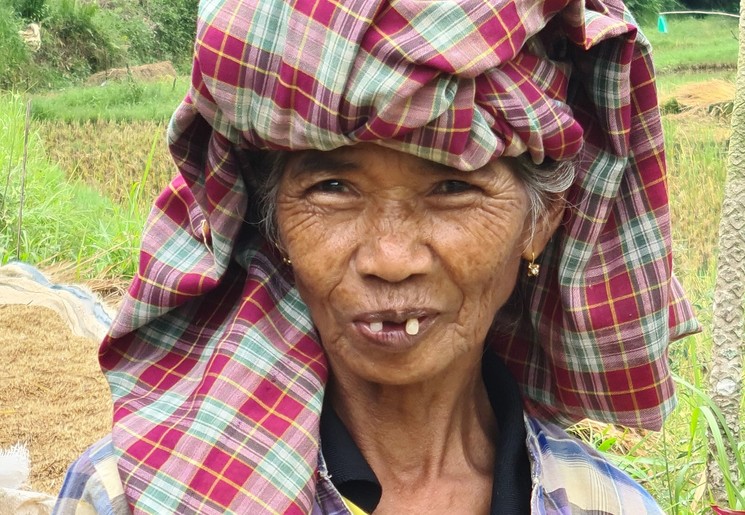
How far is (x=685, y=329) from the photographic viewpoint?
1.75m

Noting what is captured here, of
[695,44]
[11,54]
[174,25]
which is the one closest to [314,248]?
[11,54]

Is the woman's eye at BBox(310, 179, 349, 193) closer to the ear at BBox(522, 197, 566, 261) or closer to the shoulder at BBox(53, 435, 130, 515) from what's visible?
the ear at BBox(522, 197, 566, 261)

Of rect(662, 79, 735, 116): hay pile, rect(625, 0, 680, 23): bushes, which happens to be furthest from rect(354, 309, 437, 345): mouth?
rect(625, 0, 680, 23): bushes

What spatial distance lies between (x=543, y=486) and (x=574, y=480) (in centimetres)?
9

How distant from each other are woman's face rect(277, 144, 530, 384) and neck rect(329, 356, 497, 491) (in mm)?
97

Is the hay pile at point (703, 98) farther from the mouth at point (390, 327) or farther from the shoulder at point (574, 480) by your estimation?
the mouth at point (390, 327)

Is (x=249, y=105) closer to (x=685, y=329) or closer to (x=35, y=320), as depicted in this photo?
(x=685, y=329)

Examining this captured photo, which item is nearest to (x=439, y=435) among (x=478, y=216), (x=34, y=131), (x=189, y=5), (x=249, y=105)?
(x=478, y=216)

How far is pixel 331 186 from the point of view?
1.49 metres

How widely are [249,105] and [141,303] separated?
371 millimetres

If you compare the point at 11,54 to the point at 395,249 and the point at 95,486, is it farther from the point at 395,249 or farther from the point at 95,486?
the point at 395,249

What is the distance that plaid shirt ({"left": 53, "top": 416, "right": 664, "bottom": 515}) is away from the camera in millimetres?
1453

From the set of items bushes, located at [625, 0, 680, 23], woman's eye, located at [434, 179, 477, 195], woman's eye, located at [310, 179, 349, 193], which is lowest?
bushes, located at [625, 0, 680, 23]

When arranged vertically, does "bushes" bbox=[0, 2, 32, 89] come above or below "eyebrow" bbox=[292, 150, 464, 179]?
below
